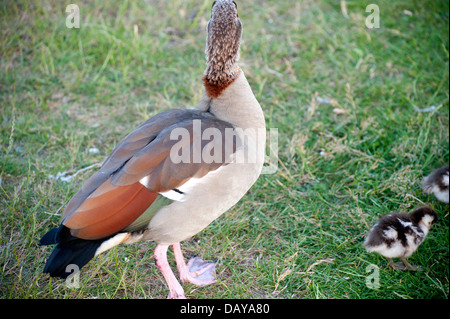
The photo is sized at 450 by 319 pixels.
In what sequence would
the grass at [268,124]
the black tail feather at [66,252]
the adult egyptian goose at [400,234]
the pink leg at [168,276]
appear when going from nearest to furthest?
1. the black tail feather at [66,252]
2. the pink leg at [168,276]
3. the adult egyptian goose at [400,234]
4. the grass at [268,124]

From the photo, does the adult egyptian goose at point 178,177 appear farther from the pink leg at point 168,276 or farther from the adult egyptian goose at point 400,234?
the adult egyptian goose at point 400,234

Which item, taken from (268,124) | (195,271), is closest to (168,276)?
(195,271)

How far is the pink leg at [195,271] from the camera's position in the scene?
3275 millimetres

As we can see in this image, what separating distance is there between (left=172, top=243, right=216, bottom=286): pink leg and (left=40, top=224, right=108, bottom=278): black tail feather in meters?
0.78

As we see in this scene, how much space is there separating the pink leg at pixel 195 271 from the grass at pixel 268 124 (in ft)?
0.31

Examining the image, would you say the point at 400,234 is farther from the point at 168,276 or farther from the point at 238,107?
the point at 168,276

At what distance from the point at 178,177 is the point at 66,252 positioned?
823 millimetres

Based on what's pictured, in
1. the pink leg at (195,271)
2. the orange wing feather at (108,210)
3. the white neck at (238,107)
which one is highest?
the white neck at (238,107)

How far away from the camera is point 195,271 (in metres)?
3.33

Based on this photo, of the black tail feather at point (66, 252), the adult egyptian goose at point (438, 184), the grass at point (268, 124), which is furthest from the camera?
the adult egyptian goose at point (438, 184)

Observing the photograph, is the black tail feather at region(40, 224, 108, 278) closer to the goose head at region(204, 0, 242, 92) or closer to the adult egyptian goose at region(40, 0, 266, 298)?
the adult egyptian goose at region(40, 0, 266, 298)

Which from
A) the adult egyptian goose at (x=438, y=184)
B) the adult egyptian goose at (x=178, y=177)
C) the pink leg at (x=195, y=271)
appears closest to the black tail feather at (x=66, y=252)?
the adult egyptian goose at (x=178, y=177)

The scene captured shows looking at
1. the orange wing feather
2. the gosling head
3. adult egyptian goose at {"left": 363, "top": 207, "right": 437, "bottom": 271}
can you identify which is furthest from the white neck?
the gosling head

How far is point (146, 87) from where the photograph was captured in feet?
17.5
